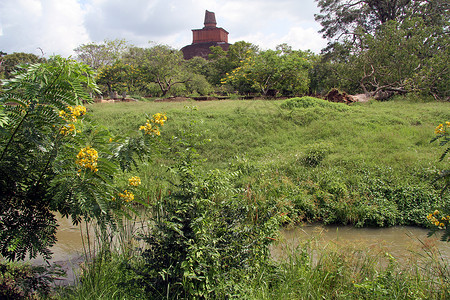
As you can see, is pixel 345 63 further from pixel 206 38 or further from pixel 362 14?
pixel 206 38

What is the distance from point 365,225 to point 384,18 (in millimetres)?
18376

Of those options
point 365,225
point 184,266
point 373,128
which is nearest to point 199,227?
point 184,266

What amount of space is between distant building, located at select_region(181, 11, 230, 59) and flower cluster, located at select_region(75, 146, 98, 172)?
3912 cm

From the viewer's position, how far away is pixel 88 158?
2.12 m

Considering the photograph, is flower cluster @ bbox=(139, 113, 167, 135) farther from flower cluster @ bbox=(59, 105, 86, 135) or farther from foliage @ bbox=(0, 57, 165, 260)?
flower cluster @ bbox=(59, 105, 86, 135)

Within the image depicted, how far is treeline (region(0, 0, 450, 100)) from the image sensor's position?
14602 mm

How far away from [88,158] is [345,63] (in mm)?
17870

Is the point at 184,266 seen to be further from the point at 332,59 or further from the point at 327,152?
the point at 332,59

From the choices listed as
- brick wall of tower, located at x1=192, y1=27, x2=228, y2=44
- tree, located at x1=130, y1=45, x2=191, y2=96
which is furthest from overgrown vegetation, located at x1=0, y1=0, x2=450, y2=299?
brick wall of tower, located at x1=192, y1=27, x2=228, y2=44

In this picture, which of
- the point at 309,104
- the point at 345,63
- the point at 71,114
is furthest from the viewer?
the point at 345,63

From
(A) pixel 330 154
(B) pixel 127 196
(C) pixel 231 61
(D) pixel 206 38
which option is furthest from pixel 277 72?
(D) pixel 206 38

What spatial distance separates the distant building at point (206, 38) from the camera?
4050 cm

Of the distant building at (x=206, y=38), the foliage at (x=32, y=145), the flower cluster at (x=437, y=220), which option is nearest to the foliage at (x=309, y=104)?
the flower cluster at (x=437, y=220)

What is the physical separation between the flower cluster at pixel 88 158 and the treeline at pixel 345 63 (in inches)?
550
